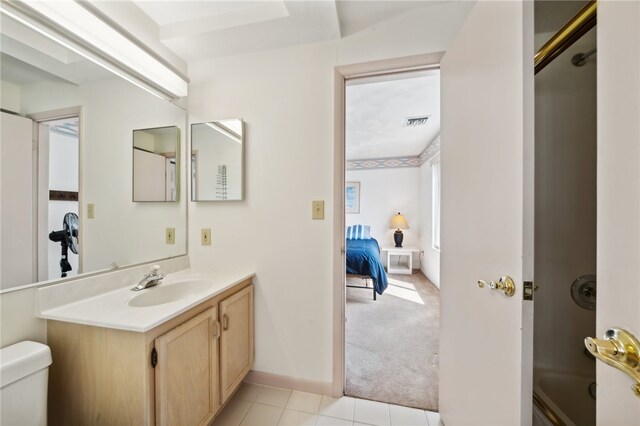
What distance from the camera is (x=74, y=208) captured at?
1080 millimetres

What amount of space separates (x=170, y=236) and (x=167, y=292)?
41 centimetres

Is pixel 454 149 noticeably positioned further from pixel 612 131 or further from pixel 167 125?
pixel 167 125

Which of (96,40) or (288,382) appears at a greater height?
(96,40)

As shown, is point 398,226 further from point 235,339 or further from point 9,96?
point 9,96

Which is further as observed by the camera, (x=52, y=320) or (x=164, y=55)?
(x=164, y=55)

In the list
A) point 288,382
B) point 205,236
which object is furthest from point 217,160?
point 288,382

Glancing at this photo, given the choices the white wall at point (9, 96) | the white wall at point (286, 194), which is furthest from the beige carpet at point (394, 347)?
the white wall at point (9, 96)

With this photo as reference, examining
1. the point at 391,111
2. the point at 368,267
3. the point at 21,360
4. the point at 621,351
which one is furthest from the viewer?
the point at 368,267

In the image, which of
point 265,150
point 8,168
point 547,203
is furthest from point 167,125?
point 547,203

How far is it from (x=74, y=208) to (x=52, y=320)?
48 cm

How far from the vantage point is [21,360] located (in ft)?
2.48

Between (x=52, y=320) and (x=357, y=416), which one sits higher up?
(x=52, y=320)

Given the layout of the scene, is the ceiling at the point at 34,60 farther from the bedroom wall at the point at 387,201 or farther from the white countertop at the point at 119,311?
the bedroom wall at the point at 387,201

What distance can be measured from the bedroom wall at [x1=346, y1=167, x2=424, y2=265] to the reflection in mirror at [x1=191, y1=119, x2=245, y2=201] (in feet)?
12.2
